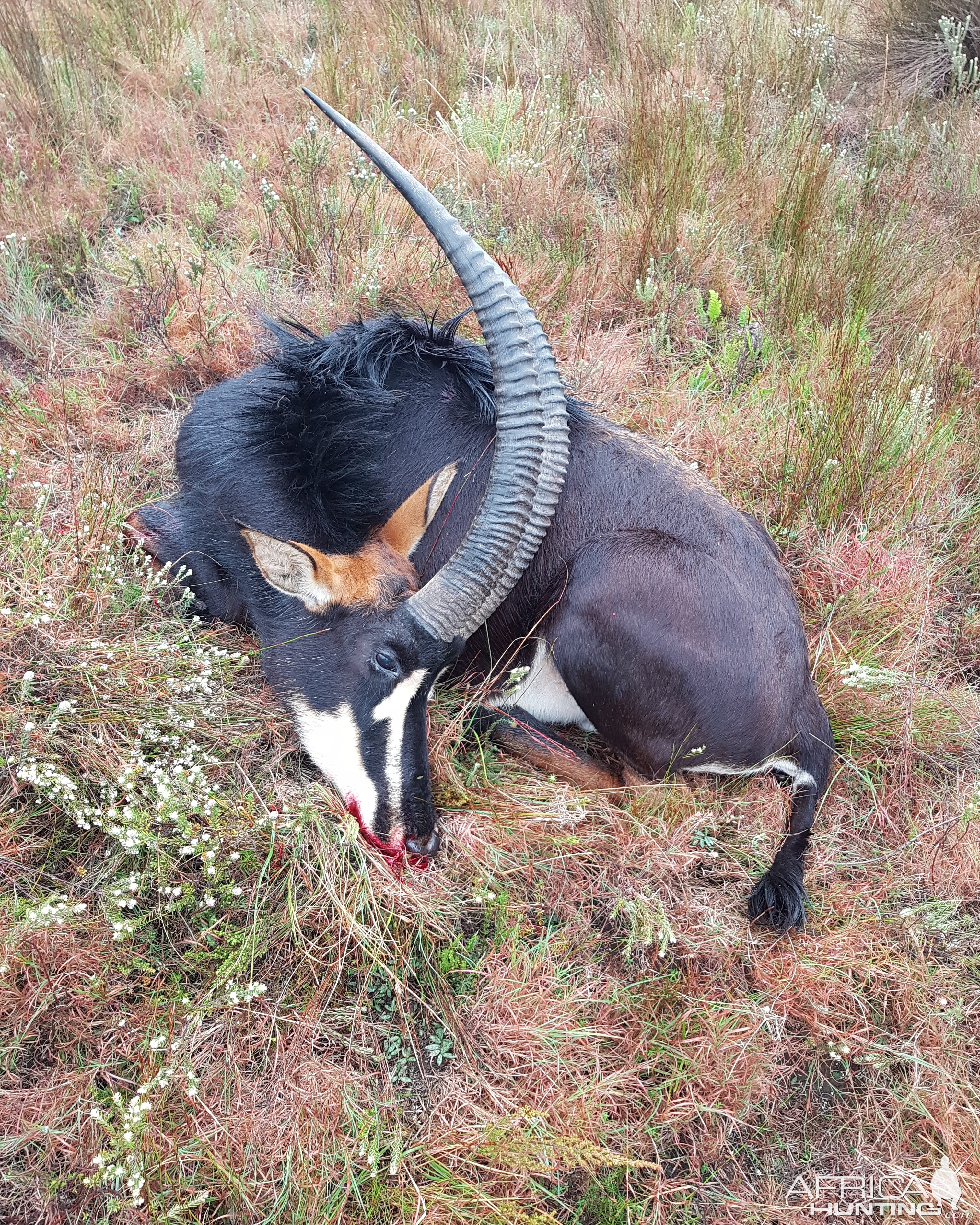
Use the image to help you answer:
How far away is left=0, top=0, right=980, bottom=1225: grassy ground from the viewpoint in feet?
8.22

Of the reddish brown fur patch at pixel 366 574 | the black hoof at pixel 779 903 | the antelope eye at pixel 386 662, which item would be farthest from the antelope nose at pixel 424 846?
the black hoof at pixel 779 903

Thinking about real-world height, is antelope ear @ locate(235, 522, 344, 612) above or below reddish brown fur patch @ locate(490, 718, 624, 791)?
above

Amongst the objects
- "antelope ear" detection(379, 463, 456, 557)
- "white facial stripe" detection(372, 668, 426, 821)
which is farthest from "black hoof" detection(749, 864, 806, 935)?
"antelope ear" detection(379, 463, 456, 557)

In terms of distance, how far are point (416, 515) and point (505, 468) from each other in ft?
1.36

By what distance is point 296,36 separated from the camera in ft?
23.3

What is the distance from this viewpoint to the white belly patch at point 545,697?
371 centimetres

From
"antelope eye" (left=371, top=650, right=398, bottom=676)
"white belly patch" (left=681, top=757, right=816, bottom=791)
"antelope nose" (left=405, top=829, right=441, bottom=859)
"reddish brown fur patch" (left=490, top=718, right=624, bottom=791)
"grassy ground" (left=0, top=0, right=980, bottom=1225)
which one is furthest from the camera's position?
"reddish brown fur patch" (left=490, top=718, right=624, bottom=791)

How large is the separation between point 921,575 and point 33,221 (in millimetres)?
5319

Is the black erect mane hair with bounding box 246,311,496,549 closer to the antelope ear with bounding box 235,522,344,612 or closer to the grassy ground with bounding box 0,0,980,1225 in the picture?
the antelope ear with bounding box 235,522,344,612

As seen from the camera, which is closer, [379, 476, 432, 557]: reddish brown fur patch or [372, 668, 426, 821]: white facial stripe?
[372, 668, 426, 821]: white facial stripe

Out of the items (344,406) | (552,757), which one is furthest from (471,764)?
(344,406)

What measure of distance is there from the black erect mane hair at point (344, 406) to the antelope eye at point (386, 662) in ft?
1.81

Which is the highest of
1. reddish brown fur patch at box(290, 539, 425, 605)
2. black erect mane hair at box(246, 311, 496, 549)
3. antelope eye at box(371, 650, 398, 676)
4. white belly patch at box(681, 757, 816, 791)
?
black erect mane hair at box(246, 311, 496, 549)

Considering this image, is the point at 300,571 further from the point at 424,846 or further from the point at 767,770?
the point at 767,770
